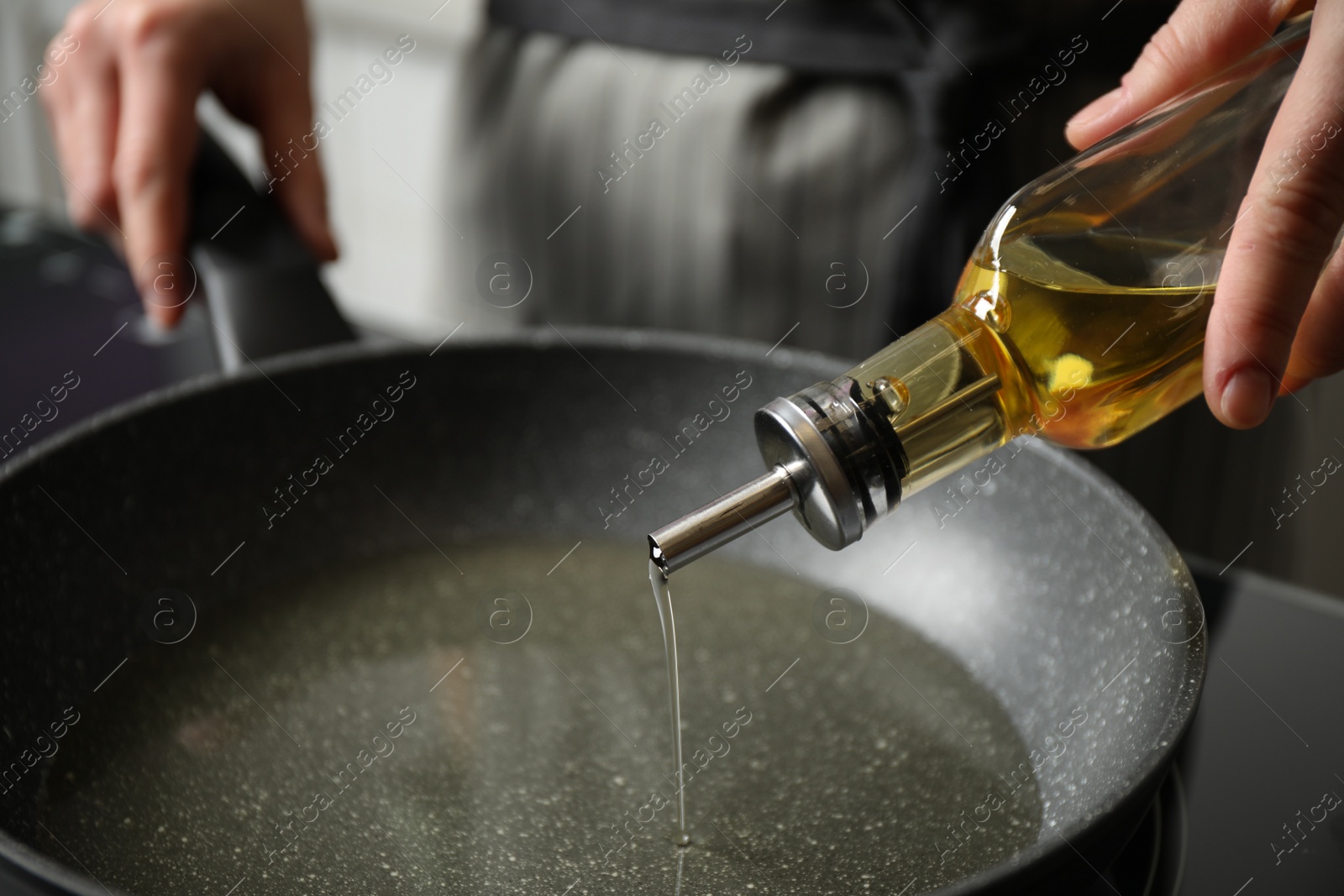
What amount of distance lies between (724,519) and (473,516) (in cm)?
29

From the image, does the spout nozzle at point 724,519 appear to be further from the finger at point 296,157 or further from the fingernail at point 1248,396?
the finger at point 296,157

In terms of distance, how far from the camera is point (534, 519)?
2.06 ft

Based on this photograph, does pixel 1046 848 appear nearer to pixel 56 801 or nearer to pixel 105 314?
pixel 56 801

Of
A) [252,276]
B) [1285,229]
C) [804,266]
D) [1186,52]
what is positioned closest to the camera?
[1285,229]

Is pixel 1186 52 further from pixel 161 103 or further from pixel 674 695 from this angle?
pixel 161 103

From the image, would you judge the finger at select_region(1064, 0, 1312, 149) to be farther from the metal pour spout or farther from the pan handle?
the pan handle

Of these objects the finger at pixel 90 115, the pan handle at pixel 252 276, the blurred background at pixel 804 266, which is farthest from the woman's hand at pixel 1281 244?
the finger at pixel 90 115

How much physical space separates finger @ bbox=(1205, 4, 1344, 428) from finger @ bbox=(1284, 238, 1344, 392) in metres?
0.04

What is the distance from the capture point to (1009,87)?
0.68 metres

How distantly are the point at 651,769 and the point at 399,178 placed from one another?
137 centimetres

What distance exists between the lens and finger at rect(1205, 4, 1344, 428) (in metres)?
0.35

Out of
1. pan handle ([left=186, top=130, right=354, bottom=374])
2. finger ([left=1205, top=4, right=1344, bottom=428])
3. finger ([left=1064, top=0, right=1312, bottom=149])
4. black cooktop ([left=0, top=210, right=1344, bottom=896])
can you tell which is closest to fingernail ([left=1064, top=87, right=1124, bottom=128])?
finger ([left=1064, top=0, right=1312, bottom=149])

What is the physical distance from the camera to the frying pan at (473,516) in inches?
17.8

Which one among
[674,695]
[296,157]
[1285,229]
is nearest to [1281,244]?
[1285,229]
